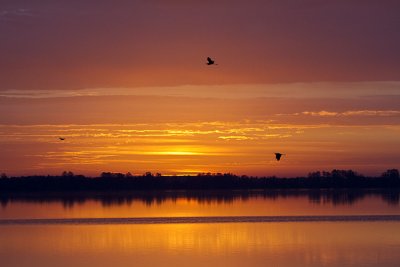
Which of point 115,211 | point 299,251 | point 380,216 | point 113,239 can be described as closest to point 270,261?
point 299,251

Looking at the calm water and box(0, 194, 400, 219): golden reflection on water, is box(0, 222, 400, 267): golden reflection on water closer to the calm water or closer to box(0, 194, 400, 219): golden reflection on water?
the calm water

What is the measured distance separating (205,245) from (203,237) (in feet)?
8.41

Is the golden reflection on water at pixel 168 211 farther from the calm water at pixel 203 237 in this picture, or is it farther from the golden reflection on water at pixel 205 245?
the golden reflection on water at pixel 205 245

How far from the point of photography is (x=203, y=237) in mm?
31281

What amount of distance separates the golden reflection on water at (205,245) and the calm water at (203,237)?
0.03 m

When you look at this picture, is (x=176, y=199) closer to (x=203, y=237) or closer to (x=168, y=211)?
(x=168, y=211)

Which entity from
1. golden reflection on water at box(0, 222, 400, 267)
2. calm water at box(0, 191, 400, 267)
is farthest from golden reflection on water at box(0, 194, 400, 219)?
golden reflection on water at box(0, 222, 400, 267)

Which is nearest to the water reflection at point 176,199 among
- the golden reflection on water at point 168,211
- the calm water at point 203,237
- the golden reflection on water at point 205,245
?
the golden reflection on water at point 168,211

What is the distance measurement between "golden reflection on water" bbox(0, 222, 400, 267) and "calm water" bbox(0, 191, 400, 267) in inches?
1.3

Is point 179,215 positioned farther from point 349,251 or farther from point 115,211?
point 349,251

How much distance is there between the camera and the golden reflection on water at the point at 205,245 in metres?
25.0

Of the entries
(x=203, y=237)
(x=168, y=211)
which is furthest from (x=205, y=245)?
(x=168, y=211)

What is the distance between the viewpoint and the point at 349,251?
2698cm

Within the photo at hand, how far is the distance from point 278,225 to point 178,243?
8523 mm
